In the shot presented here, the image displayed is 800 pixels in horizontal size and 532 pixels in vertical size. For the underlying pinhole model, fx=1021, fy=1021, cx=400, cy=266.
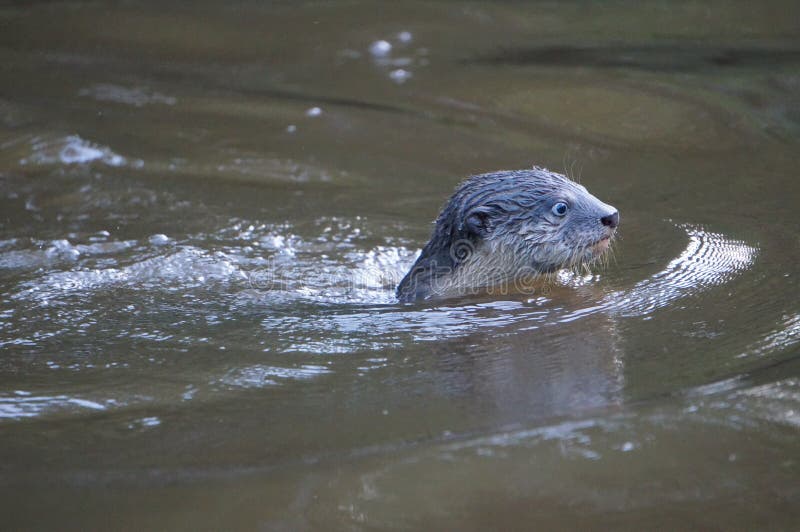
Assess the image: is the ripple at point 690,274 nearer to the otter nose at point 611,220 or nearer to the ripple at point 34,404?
the otter nose at point 611,220

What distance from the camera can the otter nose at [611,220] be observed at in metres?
4.04

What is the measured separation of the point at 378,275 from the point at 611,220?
120cm

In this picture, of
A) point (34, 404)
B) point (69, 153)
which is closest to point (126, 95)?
point (69, 153)

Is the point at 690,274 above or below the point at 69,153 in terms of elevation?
below

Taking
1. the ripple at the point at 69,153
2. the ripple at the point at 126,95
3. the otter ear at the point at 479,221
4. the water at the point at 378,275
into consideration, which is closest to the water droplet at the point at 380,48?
the water at the point at 378,275

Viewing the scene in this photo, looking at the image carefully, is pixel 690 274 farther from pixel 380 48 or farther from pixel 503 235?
pixel 380 48

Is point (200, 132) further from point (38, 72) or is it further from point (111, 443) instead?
point (111, 443)

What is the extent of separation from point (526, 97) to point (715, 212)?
2.03 metres

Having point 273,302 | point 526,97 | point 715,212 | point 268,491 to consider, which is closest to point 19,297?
point 273,302

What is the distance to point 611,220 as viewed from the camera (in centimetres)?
406

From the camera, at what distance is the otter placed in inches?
165

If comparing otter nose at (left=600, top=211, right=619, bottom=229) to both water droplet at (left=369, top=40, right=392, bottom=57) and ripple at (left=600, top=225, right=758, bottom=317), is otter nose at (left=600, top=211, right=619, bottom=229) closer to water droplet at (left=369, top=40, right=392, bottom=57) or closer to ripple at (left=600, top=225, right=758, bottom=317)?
ripple at (left=600, top=225, right=758, bottom=317)

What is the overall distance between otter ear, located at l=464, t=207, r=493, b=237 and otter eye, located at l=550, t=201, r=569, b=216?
26 cm

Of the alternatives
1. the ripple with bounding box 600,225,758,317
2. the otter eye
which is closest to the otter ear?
the otter eye
